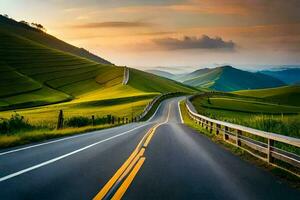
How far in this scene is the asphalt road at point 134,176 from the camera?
8219 millimetres

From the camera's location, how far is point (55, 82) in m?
146

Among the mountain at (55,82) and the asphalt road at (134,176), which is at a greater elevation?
the mountain at (55,82)

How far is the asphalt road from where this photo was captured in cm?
822

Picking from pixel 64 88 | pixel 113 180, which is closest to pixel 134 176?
pixel 113 180

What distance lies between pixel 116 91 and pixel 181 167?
117838 millimetres

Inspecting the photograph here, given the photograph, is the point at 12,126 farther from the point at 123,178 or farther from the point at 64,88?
the point at 64,88

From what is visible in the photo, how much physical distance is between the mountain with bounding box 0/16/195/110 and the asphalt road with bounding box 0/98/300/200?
89229 mm

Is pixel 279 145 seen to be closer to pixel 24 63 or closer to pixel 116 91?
pixel 116 91

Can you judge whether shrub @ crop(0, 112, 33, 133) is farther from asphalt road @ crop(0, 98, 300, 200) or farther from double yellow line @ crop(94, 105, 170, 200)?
double yellow line @ crop(94, 105, 170, 200)

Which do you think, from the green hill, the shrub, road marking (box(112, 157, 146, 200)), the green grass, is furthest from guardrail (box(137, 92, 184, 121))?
road marking (box(112, 157, 146, 200))

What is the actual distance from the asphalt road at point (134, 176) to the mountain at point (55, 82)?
8923 centimetres

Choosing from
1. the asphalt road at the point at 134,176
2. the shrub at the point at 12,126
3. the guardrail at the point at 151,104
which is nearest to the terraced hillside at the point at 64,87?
the guardrail at the point at 151,104

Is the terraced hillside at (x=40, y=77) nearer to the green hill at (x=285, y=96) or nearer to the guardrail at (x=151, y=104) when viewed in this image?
the guardrail at (x=151, y=104)

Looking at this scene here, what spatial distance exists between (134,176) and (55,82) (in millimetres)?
139804
